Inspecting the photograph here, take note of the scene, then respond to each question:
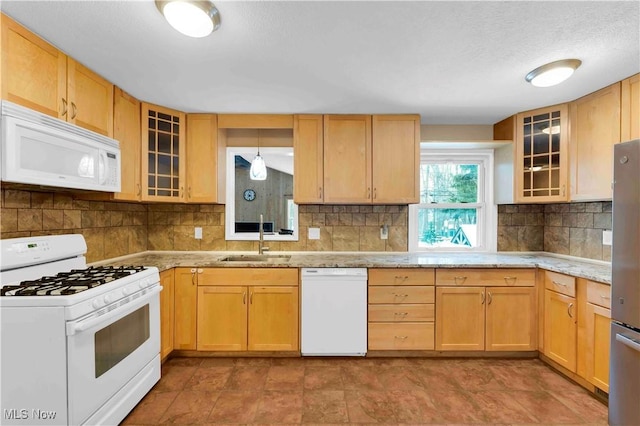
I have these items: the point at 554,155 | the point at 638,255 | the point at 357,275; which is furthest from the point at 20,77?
the point at 554,155

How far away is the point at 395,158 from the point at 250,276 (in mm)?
1777

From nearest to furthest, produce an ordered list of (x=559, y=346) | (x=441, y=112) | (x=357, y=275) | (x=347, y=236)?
A: (x=559, y=346), (x=357, y=275), (x=441, y=112), (x=347, y=236)

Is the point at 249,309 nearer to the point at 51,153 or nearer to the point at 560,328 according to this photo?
the point at 51,153

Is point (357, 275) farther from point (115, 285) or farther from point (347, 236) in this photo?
point (115, 285)

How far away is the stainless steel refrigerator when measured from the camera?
1.40 meters

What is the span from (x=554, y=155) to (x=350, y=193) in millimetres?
1900

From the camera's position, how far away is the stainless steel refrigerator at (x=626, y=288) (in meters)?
1.40

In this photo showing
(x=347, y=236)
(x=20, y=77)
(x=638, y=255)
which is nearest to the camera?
(x=638, y=255)

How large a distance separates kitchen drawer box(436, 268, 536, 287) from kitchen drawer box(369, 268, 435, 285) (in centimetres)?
9

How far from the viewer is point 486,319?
245 cm

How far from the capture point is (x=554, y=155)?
254 centimetres

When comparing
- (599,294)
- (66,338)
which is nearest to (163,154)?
(66,338)

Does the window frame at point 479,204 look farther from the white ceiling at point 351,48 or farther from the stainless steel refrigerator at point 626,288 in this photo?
the stainless steel refrigerator at point 626,288

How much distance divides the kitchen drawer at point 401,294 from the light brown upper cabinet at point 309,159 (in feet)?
3.32
